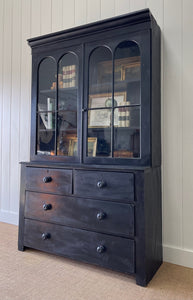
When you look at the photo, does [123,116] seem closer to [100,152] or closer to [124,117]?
[124,117]

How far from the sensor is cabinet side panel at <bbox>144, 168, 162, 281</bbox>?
1.48 metres

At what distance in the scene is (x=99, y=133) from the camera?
1763 mm

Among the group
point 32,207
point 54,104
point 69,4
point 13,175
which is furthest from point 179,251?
point 69,4

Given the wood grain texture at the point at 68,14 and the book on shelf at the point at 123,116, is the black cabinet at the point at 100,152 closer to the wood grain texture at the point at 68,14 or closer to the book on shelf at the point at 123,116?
the book on shelf at the point at 123,116

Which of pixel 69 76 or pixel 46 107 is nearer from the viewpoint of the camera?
pixel 69 76

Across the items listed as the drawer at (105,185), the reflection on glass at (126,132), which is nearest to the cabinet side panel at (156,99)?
the reflection on glass at (126,132)

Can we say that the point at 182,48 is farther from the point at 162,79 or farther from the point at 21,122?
the point at 21,122

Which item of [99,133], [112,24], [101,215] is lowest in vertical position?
[101,215]

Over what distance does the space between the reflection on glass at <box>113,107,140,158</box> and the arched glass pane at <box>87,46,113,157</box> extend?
6cm

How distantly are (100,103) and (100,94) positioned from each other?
0.22ft

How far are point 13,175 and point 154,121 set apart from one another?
1740 millimetres

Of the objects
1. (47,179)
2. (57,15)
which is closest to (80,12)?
(57,15)

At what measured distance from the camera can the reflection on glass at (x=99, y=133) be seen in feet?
5.66

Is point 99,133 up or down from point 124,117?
down
